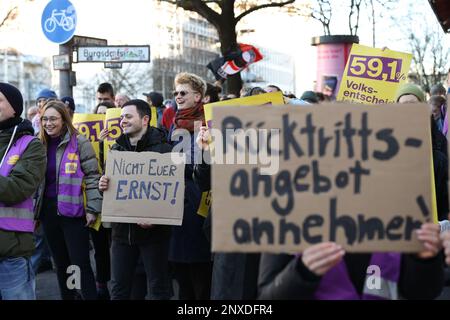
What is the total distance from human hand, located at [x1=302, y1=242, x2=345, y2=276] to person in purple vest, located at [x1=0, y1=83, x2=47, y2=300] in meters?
2.44

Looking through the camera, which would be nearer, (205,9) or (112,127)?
(112,127)

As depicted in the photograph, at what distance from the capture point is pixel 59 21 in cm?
906

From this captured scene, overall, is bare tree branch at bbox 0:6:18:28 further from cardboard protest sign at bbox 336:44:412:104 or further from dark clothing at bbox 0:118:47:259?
dark clothing at bbox 0:118:47:259

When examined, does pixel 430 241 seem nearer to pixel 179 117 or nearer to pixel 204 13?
pixel 179 117

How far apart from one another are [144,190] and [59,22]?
4.69 metres

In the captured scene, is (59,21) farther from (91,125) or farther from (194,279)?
(194,279)

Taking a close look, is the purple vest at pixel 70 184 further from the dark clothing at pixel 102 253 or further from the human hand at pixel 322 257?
the human hand at pixel 322 257

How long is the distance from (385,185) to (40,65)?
103 meters

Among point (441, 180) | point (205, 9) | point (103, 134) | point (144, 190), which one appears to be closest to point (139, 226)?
point (144, 190)

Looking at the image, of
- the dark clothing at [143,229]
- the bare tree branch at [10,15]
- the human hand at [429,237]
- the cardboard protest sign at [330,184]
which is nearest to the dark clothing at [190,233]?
the dark clothing at [143,229]

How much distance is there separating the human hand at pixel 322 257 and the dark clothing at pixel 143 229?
9.21 ft

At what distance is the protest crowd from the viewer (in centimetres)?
273

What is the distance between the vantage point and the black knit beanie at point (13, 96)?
4.52 metres

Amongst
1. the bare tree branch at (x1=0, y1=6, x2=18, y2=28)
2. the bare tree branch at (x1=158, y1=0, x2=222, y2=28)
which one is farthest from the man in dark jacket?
the bare tree branch at (x1=0, y1=6, x2=18, y2=28)
